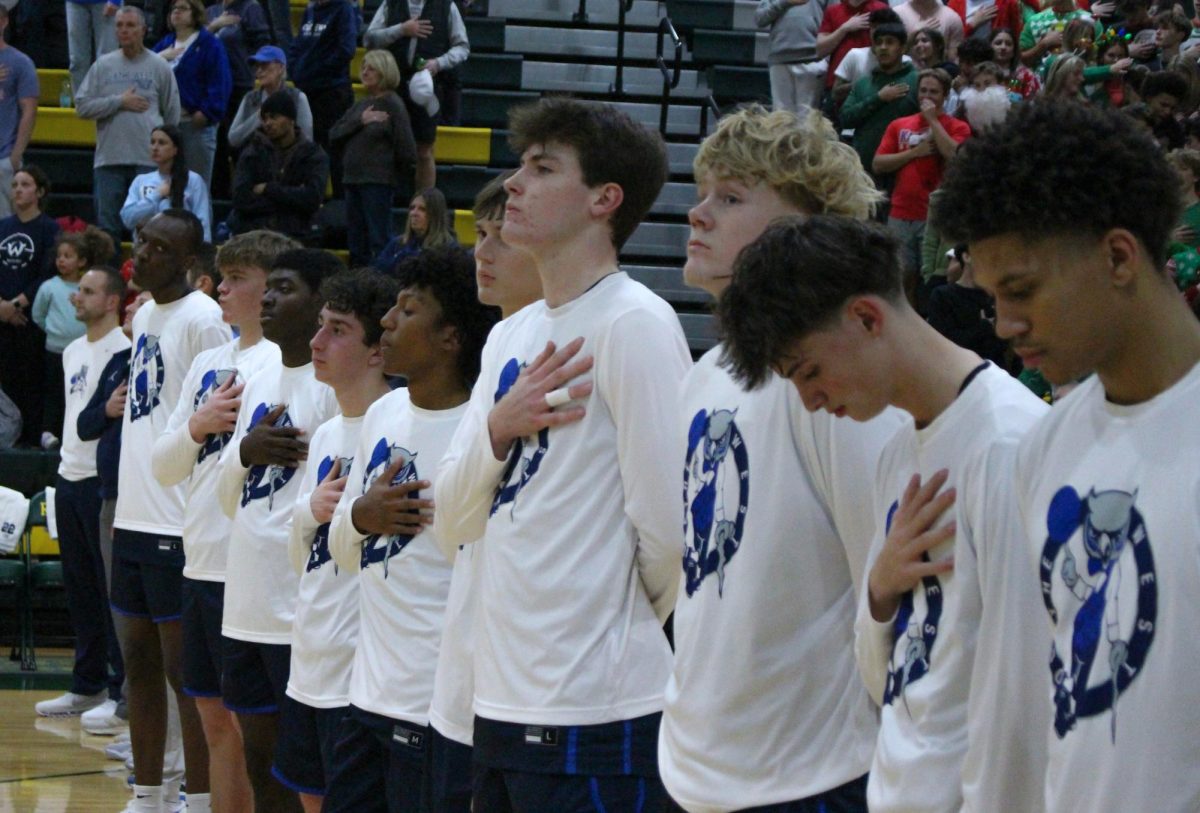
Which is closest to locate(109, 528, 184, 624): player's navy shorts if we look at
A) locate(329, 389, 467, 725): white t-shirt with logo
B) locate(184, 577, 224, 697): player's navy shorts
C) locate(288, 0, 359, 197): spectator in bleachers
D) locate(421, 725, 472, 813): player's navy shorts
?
locate(184, 577, 224, 697): player's navy shorts

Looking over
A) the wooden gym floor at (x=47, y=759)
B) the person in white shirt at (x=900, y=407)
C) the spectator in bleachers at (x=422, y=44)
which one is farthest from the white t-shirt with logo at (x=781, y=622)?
the spectator in bleachers at (x=422, y=44)

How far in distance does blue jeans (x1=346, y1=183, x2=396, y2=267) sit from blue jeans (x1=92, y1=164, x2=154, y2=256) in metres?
1.45

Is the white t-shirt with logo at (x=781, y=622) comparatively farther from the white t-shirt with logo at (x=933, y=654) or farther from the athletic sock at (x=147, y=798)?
the athletic sock at (x=147, y=798)

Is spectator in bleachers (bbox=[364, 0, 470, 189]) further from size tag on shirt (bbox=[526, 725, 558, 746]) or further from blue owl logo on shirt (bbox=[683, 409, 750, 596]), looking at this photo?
blue owl logo on shirt (bbox=[683, 409, 750, 596])

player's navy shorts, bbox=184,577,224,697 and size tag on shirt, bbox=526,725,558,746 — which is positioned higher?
size tag on shirt, bbox=526,725,558,746

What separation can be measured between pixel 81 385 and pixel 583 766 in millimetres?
5052

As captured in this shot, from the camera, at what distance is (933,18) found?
1041cm

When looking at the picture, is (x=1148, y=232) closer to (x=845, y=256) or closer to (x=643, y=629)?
(x=845, y=256)

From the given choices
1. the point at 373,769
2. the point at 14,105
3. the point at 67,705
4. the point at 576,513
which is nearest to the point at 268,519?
the point at 373,769

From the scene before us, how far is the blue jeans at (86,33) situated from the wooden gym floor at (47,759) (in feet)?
14.4

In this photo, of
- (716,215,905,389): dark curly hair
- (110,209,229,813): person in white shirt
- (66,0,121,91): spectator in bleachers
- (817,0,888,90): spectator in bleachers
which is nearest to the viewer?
(716,215,905,389): dark curly hair

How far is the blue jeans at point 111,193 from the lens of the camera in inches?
421

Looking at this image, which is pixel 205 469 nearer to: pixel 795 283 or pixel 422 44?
pixel 795 283

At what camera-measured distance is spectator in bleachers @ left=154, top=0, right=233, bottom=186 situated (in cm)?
1098
